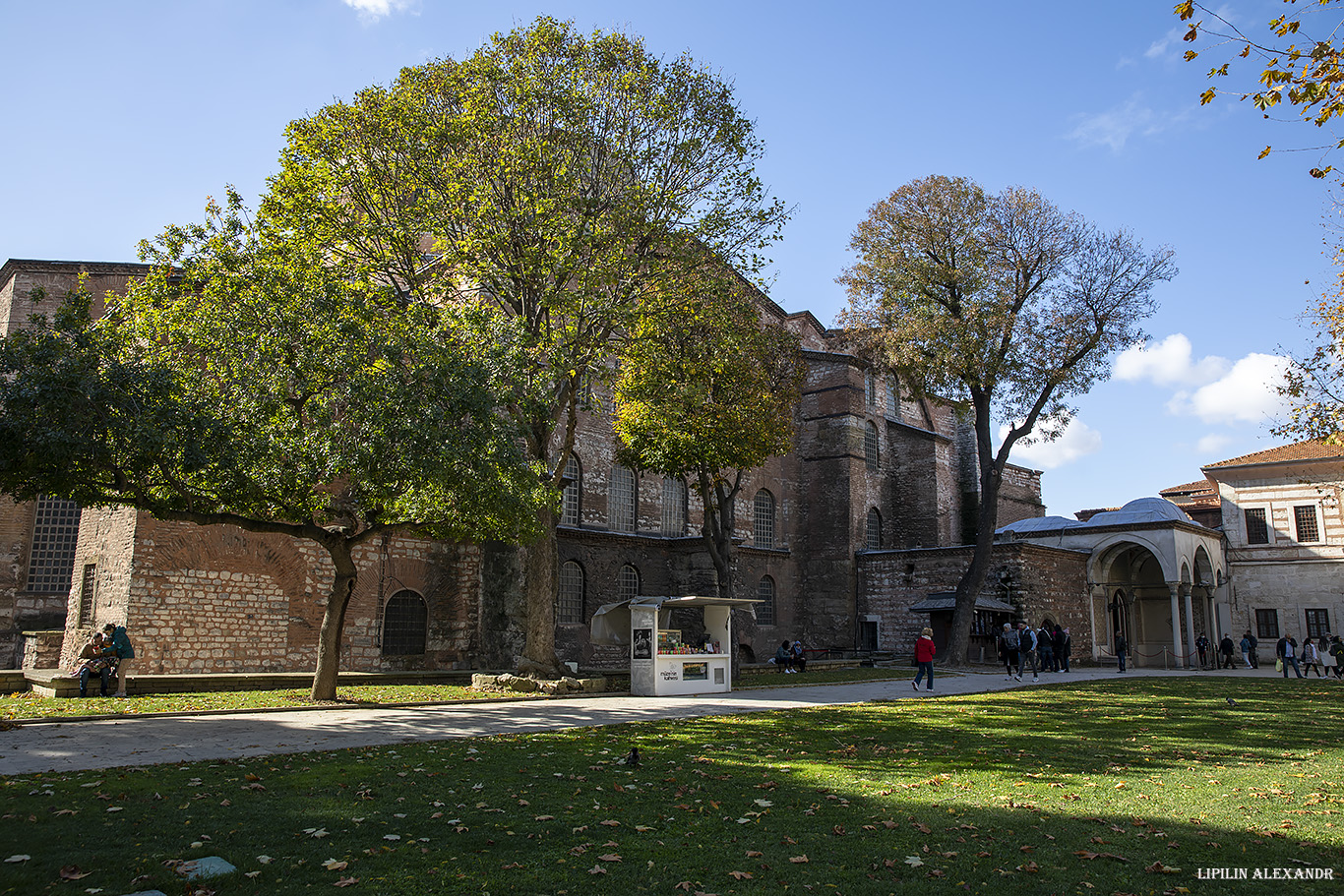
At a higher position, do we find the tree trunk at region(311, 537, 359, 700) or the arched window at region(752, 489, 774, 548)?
the arched window at region(752, 489, 774, 548)

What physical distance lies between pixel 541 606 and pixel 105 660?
7945 mm

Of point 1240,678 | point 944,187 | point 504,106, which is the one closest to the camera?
point 504,106

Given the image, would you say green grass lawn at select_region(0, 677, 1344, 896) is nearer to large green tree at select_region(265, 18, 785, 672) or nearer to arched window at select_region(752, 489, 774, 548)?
large green tree at select_region(265, 18, 785, 672)

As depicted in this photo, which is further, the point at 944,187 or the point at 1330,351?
the point at 944,187

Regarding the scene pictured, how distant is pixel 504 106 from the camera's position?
61.6ft

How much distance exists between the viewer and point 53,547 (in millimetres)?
23625

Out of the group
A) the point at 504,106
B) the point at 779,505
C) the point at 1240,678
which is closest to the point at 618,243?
the point at 504,106

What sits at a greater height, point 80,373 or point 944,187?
point 944,187

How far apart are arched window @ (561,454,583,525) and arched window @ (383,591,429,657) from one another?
22.8ft

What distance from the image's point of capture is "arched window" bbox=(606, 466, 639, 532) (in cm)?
3050

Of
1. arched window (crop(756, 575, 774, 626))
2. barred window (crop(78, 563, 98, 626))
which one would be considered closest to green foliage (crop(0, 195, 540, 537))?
barred window (crop(78, 563, 98, 626))

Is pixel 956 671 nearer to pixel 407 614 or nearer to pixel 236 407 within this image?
pixel 407 614

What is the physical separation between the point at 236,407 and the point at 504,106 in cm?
888

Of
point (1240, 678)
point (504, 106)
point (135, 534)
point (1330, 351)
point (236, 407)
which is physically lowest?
point (1240, 678)
